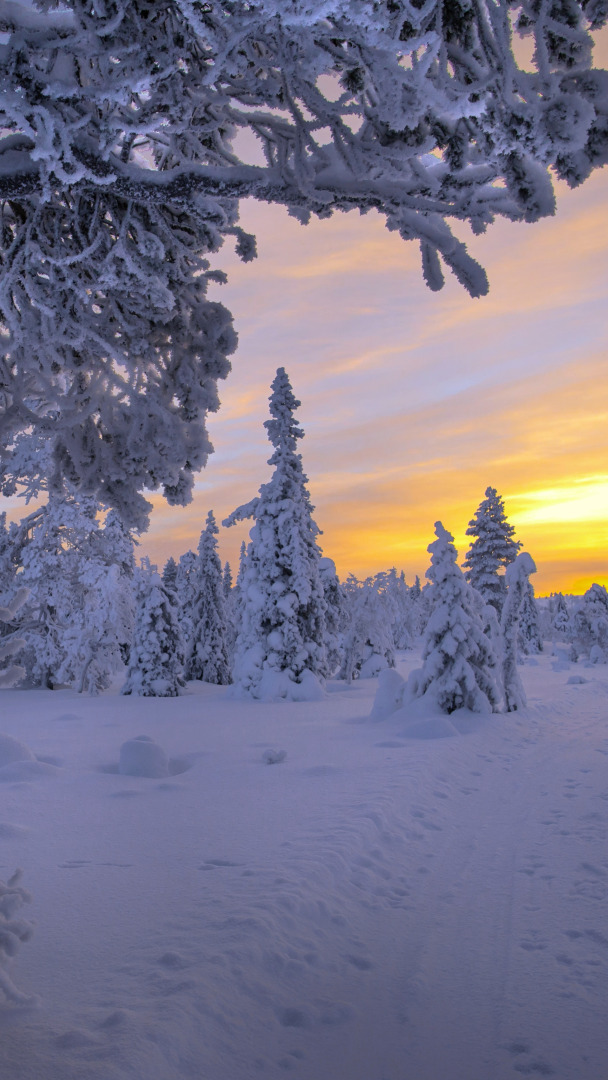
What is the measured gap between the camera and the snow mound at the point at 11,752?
26.0 ft

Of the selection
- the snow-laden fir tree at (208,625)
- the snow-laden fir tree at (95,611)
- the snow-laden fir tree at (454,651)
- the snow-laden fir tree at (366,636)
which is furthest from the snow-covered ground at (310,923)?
the snow-laden fir tree at (208,625)

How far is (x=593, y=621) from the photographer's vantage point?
38.1 m

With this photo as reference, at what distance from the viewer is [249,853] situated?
15.6 ft

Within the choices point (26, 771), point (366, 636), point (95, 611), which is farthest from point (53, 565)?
point (26, 771)

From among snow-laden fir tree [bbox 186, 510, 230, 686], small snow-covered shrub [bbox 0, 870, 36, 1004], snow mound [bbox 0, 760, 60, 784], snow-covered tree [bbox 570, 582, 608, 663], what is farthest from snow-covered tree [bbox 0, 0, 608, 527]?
snow-covered tree [bbox 570, 582, 608, 663]

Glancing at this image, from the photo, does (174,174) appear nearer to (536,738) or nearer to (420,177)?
(420,177)

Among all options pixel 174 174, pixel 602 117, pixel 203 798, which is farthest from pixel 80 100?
pixel 203 798

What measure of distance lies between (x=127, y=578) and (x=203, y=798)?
67.6 ft

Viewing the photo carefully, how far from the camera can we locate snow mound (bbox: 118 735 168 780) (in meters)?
7.86

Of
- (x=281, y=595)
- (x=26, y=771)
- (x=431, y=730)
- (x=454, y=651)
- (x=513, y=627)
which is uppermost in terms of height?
(x=281, y=595)

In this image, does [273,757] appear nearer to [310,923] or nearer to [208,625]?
[310,923]

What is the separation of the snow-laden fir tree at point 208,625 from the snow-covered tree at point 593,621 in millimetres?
24077

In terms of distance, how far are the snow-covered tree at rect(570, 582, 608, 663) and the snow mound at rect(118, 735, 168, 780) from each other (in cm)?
3575

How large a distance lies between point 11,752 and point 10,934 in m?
6.05
